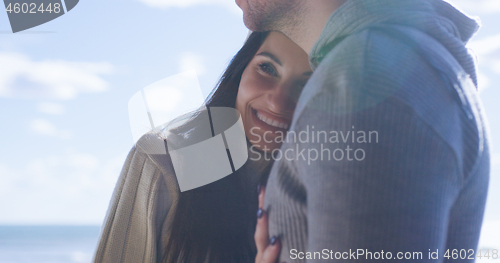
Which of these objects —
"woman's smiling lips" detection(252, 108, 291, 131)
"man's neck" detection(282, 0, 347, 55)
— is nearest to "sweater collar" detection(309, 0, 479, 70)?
"man's neck" detection(282, 0, 347, 55)

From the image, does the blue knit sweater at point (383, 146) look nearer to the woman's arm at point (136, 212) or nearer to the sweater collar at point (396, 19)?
the sweater collar at point (396, 19)

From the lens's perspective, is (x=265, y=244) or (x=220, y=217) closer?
(x=265, y=244)

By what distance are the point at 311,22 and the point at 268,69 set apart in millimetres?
161

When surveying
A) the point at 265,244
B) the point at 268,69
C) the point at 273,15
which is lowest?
the point at 265,244

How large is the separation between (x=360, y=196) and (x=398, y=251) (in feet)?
0.20

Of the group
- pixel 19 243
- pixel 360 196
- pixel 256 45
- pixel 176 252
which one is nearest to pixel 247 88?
pixel 256 45

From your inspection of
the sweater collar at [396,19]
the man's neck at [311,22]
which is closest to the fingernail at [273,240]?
the sweater collar at [396,19]

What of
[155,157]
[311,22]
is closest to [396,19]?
[311,22]

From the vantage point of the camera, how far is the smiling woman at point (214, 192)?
73 cm

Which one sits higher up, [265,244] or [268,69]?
[268,69]

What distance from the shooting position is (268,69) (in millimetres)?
757

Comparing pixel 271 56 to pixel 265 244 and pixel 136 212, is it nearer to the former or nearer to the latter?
pixel 265 244

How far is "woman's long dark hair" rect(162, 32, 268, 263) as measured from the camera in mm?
762

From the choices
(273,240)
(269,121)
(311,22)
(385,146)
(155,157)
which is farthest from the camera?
(155,157)
